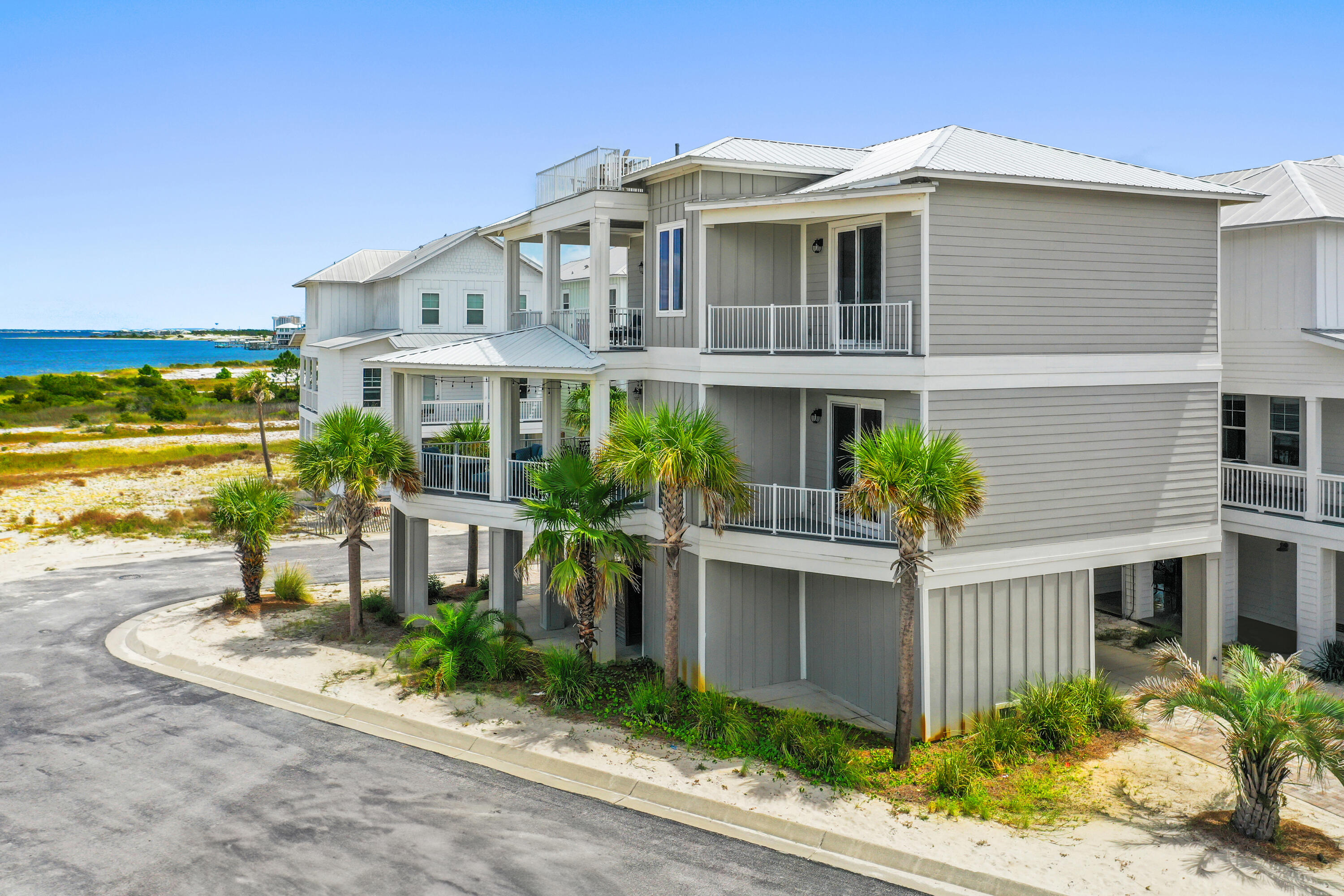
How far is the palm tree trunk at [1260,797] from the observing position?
11039 millimetres

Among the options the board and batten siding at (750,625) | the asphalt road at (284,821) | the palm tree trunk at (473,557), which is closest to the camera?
the asphalt road at (284,821)

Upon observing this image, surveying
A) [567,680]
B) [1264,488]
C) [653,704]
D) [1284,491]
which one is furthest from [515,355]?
[1284,491]

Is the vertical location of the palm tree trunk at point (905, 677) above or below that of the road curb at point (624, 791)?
above

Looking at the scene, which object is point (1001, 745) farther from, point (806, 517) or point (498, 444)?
point (498, 444)

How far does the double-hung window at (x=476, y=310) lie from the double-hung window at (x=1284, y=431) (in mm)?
29085

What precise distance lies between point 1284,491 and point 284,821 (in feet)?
58.0

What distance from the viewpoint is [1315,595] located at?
17.6 m

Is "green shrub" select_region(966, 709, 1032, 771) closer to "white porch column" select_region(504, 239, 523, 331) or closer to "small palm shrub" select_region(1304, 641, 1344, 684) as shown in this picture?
"small palm shrub" select_region(1304, 641, 1344, 684)

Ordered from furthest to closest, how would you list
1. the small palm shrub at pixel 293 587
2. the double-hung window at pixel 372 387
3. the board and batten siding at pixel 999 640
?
the double-hung window at pixel 372 387
the small palm shrub at pixel 293 587
the board and batten siding at pixel 999 640

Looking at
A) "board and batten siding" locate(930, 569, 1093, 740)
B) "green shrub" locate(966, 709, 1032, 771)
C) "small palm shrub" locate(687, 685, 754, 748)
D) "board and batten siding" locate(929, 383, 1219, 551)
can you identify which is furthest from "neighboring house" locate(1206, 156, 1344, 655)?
"small palm shrub" locate(687, 685, 754, 748)

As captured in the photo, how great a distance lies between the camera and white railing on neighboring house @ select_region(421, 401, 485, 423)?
3597 centimetres

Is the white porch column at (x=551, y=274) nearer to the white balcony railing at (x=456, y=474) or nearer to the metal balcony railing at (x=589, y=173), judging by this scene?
the metal balcony railing at (x=589, y=173)

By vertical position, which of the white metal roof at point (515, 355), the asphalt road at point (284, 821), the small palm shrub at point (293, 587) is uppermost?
the white metal roof at point (515, 355)

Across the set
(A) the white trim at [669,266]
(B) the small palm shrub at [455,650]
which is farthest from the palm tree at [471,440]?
(A) the white trim at [669,266]
